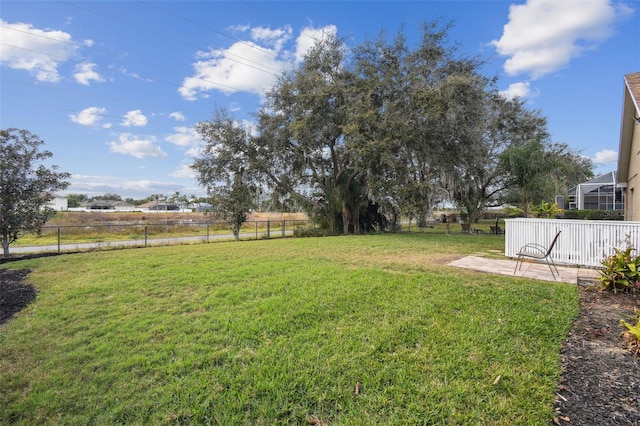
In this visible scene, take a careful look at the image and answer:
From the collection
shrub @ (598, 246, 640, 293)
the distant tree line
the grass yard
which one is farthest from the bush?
A: shrub @ (598, 246, 640, 293)

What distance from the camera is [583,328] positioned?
3125mm

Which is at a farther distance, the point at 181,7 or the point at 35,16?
the point at 181,7

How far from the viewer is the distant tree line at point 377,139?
11.7 meters

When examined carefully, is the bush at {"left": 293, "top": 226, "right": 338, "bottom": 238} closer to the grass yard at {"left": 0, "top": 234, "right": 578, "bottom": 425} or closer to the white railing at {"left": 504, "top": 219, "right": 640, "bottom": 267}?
the white railing at {"left": 504, "top": 219, "right": 640, "bottom": 267}

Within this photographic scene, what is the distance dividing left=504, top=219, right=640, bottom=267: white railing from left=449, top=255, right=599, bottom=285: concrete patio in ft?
1.06

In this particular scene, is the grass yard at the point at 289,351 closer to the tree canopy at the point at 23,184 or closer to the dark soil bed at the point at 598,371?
the dark soil bed at the point at 598,371

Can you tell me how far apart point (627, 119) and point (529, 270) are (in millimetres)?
8230

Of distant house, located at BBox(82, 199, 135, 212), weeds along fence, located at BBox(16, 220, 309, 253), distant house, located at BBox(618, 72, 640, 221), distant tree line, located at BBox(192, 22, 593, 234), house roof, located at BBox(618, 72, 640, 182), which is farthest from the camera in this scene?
distant house, located at BBox(82, 199, 135, 212)

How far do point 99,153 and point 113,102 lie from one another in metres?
2.37

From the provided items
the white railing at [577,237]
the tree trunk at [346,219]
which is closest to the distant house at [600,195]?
the tree trunk at [346,219]

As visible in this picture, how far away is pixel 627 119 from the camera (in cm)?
970

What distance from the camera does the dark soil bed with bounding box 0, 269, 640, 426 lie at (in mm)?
1908

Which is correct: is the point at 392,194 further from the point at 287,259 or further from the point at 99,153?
the point at 99,153

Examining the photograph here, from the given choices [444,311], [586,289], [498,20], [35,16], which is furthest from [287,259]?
[498,20]
